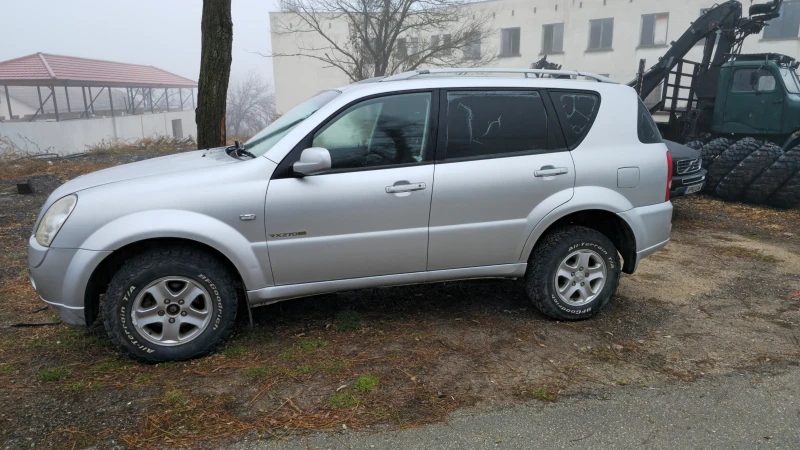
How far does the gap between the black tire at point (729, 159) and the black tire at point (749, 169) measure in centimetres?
12

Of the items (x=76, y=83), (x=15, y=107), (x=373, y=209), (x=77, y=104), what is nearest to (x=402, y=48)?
(x=373, y=209)

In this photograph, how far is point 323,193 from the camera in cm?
349

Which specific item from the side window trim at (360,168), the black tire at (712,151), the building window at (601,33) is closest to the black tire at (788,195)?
the black tire at (712,151)

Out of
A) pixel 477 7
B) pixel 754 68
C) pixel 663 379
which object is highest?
pixel 477 7

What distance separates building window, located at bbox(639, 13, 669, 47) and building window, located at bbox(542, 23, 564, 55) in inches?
147

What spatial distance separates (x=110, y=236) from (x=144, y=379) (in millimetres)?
885

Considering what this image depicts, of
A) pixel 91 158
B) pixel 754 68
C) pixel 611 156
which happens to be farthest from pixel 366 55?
pixel 611 156

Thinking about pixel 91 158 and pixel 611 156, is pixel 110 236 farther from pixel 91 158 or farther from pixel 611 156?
pixel 91 158

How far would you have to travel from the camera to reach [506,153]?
3867mm

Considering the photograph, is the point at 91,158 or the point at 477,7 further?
the point at 477,7

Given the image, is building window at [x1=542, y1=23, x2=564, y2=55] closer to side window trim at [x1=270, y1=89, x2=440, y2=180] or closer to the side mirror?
side window trim at [x1=270, y1=89, x2=440, y2=180]

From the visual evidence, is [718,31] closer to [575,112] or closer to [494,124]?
[575,112]

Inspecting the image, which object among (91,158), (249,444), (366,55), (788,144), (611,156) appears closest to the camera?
(249,444)

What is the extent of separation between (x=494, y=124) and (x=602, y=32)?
25497 millimetres
